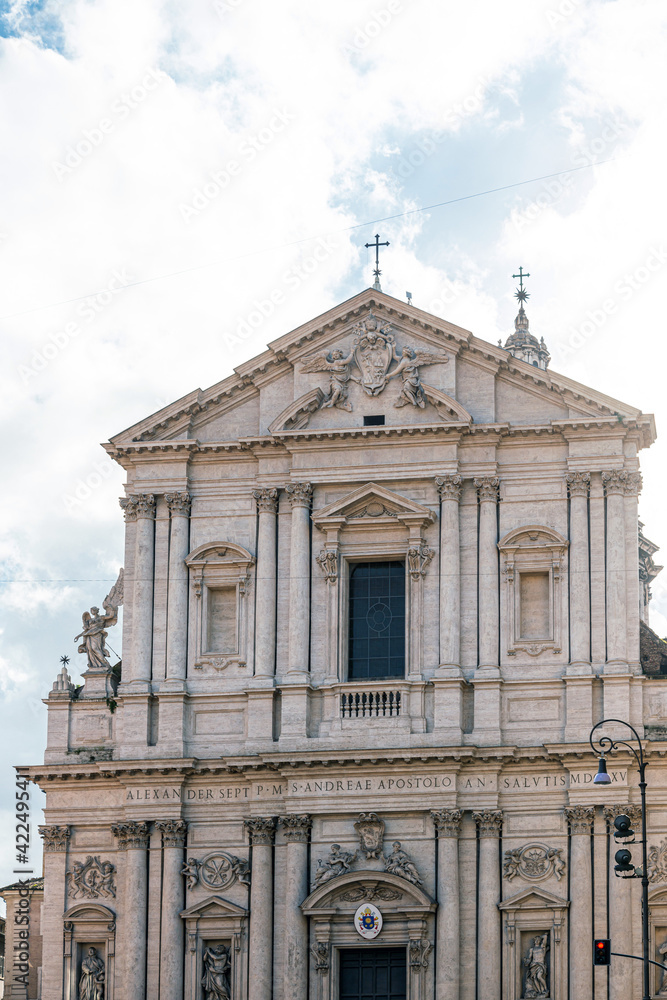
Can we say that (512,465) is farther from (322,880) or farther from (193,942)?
(193,942)

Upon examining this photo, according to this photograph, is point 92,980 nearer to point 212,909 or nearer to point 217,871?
point 212,909

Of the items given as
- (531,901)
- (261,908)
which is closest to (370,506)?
(261,908)

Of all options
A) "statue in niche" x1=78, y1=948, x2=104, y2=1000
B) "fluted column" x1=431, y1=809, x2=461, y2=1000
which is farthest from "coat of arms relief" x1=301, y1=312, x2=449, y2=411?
"statue in niche" x1=78, y1=948, x2=104, y2=1000

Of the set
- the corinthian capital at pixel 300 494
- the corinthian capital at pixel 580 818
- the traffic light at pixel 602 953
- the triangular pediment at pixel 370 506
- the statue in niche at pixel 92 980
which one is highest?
the corinthian capital at pixel 300 494

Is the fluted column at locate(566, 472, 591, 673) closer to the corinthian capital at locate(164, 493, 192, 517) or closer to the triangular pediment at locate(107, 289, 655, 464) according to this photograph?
the triangular pediment at locate(107, 289, 655, 464)

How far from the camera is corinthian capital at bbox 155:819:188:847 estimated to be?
34.6m

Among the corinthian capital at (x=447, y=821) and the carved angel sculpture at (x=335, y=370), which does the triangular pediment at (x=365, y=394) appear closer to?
the carved angel sculpture at (x=335, y=370)

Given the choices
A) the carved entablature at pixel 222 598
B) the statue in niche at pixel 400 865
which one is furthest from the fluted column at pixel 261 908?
the carved entablature at pixel 222 598

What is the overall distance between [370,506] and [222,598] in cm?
352

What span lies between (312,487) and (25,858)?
31.6 ft

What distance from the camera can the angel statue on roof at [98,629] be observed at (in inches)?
1443

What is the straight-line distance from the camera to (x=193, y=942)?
112 feet

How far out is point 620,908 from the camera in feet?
107

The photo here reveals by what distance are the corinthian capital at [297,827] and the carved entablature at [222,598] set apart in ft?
11.6
